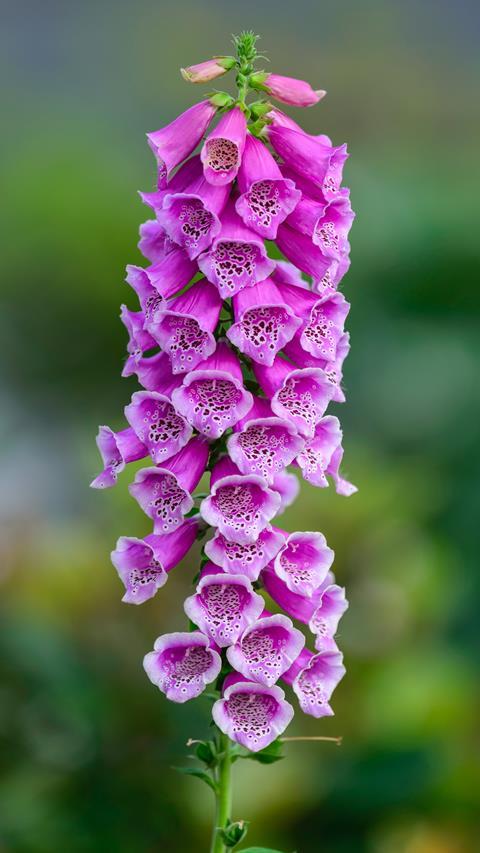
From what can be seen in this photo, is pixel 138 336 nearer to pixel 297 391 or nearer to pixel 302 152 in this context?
pixel 297 391

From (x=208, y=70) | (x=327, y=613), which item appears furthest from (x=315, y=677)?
(x=208, y=70)

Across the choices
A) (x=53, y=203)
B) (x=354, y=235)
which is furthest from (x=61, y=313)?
(x=354, y=235)

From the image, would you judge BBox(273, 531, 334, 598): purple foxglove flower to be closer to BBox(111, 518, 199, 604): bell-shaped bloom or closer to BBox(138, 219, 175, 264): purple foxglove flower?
BBox(111, 518, 199, 604): bell-shaped bloom

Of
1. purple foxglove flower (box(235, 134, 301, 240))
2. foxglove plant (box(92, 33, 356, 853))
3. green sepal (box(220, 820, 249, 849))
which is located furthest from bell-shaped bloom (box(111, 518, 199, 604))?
purple foxglove flower (box(235, 134, 301, 240))

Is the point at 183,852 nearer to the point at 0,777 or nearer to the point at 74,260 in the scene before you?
the point at 0,777

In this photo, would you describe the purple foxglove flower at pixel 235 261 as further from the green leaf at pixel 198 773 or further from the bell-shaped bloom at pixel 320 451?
the green leaf at pixel 198 773
